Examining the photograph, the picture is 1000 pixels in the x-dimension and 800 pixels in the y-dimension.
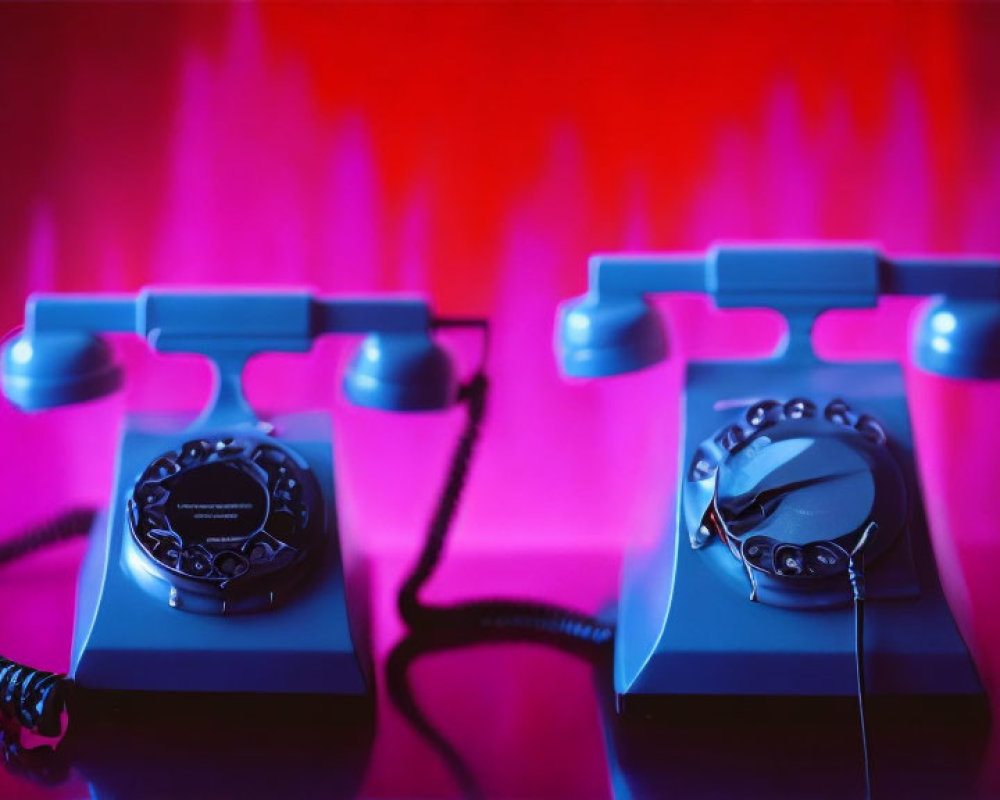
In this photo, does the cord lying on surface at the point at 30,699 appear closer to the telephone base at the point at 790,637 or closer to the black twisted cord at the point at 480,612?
the black twisted cord at the point at 480,612

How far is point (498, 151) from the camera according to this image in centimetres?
132

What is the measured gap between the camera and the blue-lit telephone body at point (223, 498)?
925mm

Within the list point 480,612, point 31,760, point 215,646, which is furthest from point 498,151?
point 31,760

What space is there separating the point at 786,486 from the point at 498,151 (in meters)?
0.59

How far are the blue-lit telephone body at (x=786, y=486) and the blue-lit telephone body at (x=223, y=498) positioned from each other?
0.22 m

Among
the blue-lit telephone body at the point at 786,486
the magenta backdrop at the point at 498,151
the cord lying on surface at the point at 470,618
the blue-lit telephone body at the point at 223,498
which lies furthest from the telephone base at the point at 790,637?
the magenta backdrop at the point at 498,151

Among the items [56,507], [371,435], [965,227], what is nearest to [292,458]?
[371,435]

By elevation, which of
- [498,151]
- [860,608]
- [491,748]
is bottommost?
[491,748]

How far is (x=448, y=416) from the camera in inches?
54.6

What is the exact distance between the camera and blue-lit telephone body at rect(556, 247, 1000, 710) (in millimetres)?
896

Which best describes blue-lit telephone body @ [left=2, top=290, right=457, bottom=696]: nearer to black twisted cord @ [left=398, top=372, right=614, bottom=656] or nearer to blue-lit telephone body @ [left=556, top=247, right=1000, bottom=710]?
black twisted cord @ [left=398, top=372, right=614, bottom=656]

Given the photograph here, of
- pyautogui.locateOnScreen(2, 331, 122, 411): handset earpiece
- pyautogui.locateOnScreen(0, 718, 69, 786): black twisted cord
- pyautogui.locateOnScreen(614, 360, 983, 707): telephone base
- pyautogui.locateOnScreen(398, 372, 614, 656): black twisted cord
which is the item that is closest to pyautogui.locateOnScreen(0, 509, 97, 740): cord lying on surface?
pyautogui.locateOnScreen(0, 718, 69, 786): black twisted cord

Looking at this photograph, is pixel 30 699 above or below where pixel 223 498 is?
below

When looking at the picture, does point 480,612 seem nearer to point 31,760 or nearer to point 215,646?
point 215,646
